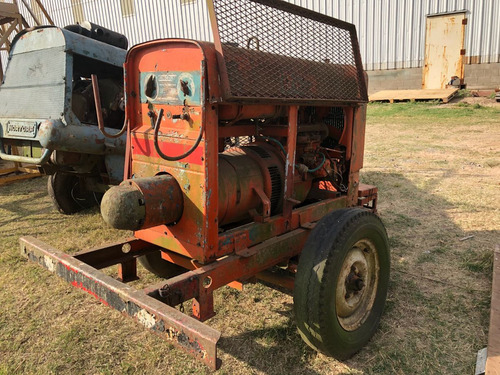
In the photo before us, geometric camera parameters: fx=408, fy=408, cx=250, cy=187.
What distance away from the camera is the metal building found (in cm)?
1286

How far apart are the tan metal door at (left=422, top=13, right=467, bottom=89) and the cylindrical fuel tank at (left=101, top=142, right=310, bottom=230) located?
1238 centimetres

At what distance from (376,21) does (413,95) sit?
9.66ft

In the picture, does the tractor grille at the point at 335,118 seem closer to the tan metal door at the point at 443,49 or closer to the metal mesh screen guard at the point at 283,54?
the metal mesh screen guard at the point at 283,54

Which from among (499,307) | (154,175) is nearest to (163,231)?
(154,175)

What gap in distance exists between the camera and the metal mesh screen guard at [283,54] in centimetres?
231

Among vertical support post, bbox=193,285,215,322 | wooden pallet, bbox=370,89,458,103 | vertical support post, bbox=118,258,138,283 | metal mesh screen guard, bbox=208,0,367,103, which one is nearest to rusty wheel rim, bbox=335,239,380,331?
vertical support post, bbox=193,285,215,322

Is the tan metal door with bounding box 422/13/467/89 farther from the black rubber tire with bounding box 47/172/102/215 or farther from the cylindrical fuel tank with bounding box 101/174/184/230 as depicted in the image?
the cylindrical fuel tank with bounding box 101/174/184/230

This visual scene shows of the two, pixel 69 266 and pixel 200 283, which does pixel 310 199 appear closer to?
pixel 200 283

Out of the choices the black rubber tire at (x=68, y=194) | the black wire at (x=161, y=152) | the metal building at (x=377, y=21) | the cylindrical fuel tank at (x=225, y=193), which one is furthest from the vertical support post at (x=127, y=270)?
the metal building at (x=377, y=21)

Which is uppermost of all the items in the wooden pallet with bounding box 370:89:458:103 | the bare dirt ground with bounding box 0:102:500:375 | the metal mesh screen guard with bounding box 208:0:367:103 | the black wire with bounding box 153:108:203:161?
the wooden pallet with bounding box 370:89:458:103

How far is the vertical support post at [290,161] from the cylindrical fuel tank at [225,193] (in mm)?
105

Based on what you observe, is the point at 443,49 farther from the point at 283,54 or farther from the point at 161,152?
the point at 161,152

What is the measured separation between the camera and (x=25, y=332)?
9.53 feet

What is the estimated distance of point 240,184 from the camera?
2.72 meters
